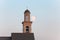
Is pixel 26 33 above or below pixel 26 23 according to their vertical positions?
below

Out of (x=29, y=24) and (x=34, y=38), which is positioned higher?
(x=29, y=24)

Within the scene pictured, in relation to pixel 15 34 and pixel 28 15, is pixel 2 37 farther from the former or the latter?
pixel 28 15

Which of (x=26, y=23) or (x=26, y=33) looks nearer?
(x=26, y=33)

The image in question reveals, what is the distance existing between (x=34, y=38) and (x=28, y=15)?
13.5 feet

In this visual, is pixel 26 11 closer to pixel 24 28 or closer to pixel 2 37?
pixel 24 28

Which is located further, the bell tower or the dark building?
the bell tower

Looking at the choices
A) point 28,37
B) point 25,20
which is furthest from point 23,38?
point 25,20

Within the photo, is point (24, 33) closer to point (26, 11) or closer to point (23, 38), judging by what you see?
point (23, 38)

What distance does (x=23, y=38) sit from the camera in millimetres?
34031

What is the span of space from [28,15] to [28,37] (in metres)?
3.86

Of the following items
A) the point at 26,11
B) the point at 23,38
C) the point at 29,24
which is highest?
the point at 26,11

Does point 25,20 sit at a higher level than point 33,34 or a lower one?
higher

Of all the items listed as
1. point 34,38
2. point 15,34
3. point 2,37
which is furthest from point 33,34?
point 2,37

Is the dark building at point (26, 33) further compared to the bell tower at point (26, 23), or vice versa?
the bell tower at point (26, 23)
